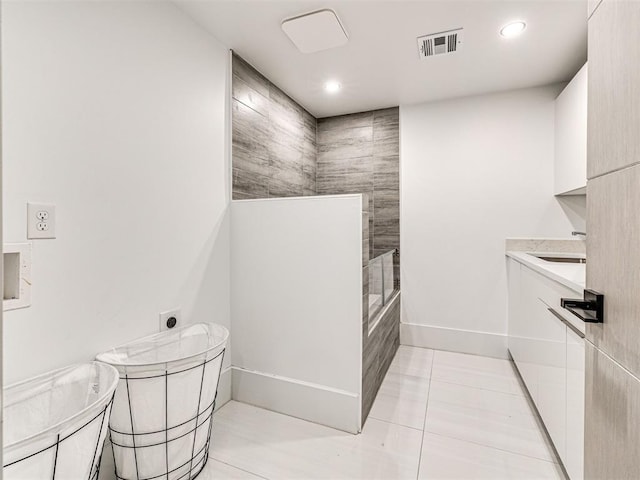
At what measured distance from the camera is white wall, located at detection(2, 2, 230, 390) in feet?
3.93

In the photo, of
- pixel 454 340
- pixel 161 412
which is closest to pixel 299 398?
pixel 161 412

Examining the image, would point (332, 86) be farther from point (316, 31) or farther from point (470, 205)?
point (470, 205)

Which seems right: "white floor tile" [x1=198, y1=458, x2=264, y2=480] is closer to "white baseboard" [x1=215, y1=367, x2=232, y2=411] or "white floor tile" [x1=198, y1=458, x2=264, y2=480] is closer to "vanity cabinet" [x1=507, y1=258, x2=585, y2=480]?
"white baseboard" [x1=215, y1=367, x2=232, y2=411]

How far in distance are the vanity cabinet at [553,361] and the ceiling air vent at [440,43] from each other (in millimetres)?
1437

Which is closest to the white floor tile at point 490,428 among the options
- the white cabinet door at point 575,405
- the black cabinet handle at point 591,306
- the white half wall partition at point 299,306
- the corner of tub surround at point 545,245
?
the white cabinet door at point 575,405

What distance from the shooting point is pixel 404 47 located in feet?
7.11

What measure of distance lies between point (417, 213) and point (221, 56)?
197cm

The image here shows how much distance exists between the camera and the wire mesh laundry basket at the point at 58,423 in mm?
→ 918

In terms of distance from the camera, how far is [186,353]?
1716mm

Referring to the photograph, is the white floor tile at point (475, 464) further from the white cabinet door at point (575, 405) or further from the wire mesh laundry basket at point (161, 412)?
the wire mesh laundry basket at point (161, 412)

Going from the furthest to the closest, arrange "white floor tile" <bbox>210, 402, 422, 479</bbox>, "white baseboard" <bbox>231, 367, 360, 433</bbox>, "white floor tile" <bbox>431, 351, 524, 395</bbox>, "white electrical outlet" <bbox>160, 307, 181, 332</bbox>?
"white floor tile" <bbox>431, 351, 524, 395</bbox>
"white baseboard" <bbox>231, 367, 360, 433</bbox>
"white electrical outlet" <bbox>160, 307, 181, 332</bbox>
"white floor tile" <bbox>210, 402, 422, 479</bbox>

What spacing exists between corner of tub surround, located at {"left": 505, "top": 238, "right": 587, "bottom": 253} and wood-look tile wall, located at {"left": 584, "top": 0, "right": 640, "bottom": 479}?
78.8 inches

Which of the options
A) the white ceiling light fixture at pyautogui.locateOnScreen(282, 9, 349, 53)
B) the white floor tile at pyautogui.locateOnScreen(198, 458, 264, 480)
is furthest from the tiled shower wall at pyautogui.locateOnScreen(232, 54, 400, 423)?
the white floor tile at pyautogui.locateOnScreen(198, 458, 264, 480)

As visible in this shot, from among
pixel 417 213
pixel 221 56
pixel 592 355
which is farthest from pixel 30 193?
pixel 417 213
